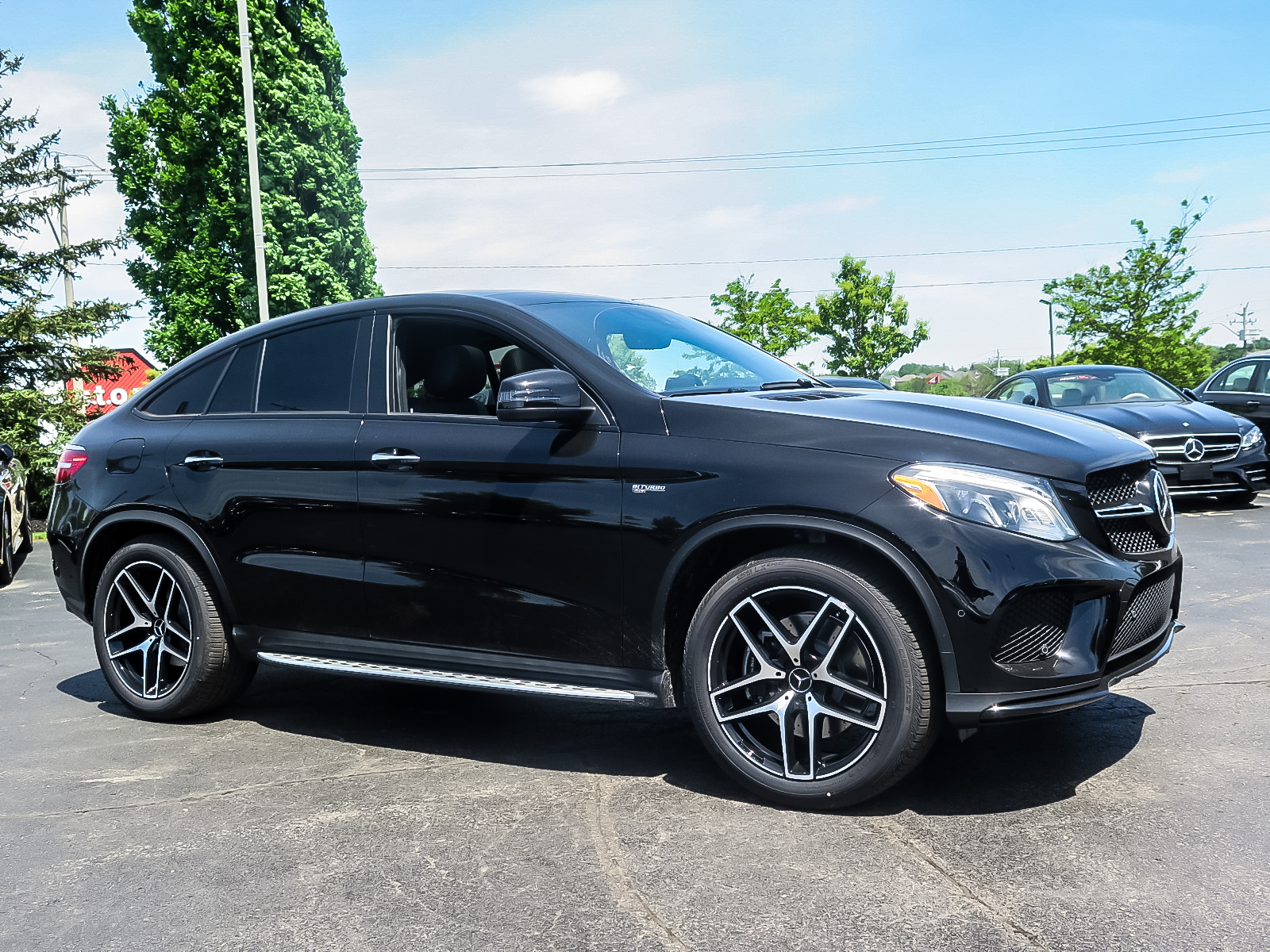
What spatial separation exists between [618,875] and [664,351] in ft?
6.99

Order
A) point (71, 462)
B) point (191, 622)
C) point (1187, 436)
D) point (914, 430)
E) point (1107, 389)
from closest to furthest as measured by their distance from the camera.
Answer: point (914, 430), point (191, 622), point (71, 462), point (1187, 436), point (1107, 389)

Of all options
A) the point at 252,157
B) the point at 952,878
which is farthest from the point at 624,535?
the point at 252,157

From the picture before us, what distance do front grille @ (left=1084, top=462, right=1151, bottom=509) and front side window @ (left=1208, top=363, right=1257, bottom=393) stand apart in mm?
12368

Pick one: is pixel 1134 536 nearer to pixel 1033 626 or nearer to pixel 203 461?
pixel 1033 626

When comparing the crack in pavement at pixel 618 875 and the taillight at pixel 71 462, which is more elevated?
the taillight at pixel 71 462

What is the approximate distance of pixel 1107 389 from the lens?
1332cm

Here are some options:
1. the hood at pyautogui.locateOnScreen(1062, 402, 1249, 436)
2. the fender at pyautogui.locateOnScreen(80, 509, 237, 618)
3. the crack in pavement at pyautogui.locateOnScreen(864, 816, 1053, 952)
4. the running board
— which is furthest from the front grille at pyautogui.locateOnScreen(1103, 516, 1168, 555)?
the hood at pyautogui.locateOnScreen(1062, 402, 1249, 436)

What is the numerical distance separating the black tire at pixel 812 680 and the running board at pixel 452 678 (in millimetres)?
326

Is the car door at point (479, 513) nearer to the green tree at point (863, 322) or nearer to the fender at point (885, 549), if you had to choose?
the fender at point (885, 549)

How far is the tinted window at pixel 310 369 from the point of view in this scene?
488 cm

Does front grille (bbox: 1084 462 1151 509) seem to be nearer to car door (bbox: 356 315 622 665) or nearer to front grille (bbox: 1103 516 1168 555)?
front grille (bbox: 1103 516 1168 555)

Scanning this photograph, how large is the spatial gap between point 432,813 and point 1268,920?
242 cm

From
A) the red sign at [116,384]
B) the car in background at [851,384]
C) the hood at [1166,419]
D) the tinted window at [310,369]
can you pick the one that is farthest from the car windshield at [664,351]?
the red sign at [116,384]

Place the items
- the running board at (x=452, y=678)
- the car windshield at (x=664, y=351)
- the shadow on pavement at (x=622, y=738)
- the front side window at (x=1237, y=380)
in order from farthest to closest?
the front side window at (x=1237, y=380), the car windshield at (x=664, y=351), the running board at (x=452, y=678), the shadow on pavement at (x=622, y=738)
